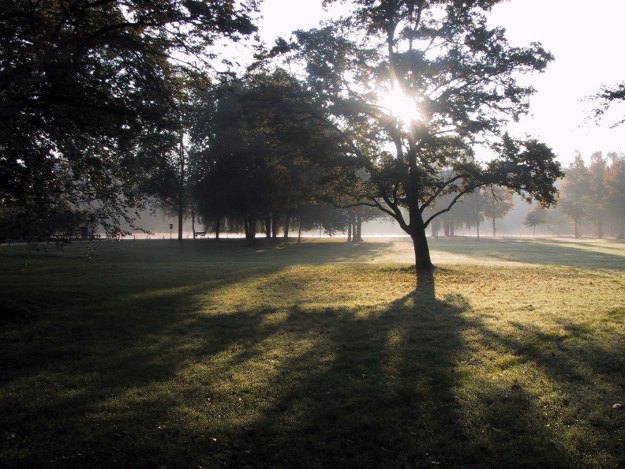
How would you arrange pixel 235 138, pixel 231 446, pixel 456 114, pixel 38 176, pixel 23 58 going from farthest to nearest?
pixel 235 138 < pixel 456 114 < pixel 23 58 < pixel 38 176 < pixel 231 446

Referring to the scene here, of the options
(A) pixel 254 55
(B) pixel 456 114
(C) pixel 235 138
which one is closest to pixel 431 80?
(B) pixel 456 114

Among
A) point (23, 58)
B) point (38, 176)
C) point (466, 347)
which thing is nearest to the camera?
point (466, 347)

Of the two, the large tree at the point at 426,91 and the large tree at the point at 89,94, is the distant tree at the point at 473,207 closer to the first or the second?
the large tree at the point at 426,91

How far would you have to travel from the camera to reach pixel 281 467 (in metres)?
4.83

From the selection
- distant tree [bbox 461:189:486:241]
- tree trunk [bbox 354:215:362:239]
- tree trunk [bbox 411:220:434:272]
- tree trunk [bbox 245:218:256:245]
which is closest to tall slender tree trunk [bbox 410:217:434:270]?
tree trunk [bbox 411:220:434:272]

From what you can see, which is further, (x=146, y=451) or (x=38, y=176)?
(x=38, y=176)

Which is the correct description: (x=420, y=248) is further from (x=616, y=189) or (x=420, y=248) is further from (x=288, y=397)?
(x=616, y=189)

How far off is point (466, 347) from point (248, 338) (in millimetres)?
4637

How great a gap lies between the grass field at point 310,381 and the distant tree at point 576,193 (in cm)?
8096

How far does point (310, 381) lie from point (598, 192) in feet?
311

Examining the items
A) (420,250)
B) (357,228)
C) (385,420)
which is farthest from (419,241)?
(357,228)

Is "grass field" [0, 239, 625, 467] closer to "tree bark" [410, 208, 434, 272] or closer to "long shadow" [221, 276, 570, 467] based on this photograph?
"long shadow" [221, 276, 570, 467]

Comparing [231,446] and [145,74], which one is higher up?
[145,74]

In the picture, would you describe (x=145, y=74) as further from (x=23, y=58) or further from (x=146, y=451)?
(x=146, y=451)
